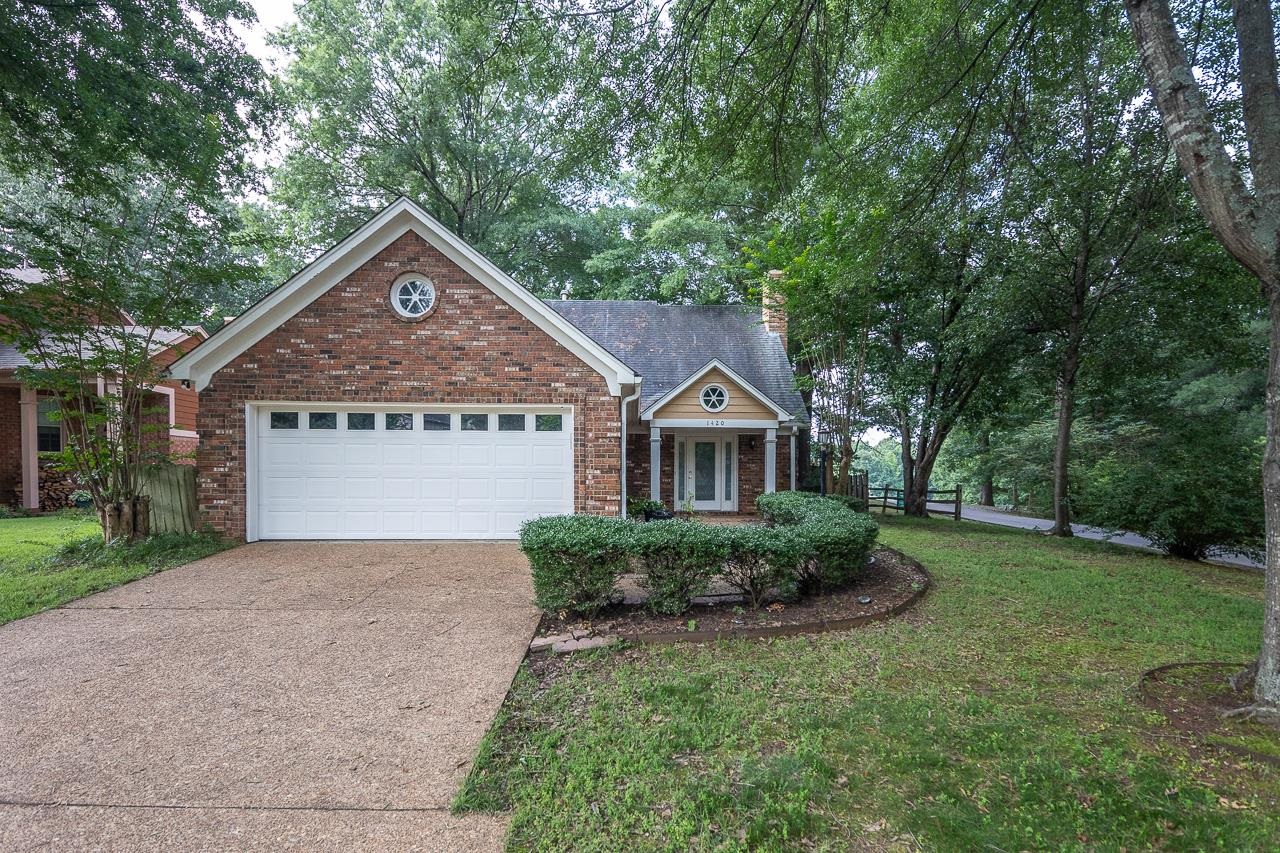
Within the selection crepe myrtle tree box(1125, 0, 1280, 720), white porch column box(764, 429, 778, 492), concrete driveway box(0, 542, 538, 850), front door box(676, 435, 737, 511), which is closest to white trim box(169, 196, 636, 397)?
concrete driveway box(0, 542, 538, 850)

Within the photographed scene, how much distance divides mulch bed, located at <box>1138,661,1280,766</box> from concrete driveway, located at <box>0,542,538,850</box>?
4.11 metres

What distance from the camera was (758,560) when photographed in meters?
5.14

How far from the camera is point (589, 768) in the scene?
2.75 m

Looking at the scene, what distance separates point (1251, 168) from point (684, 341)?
41.0 ft

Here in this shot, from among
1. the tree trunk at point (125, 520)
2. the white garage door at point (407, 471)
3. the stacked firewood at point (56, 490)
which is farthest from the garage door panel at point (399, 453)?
the stacked firewood at point (56, 490)

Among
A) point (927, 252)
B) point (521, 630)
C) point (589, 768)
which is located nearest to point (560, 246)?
point (927, 252)

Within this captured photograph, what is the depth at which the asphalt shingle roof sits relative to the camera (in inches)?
572

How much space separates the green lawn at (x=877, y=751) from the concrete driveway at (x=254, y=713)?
0.41 meters

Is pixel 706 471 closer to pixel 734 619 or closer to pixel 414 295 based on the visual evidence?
pixel 414 295

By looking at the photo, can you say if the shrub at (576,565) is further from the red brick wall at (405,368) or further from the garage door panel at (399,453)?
the garage door panel at (399,453)

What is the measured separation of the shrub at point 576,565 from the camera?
4863mm

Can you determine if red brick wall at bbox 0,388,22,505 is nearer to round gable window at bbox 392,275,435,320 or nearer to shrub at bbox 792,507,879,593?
round gable window at bbox 392,275,435,320

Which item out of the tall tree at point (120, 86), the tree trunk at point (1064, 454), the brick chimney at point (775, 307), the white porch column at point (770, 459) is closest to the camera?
the tall tree at point (120, 86)

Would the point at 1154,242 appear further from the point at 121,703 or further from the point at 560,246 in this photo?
the point at 560,246
